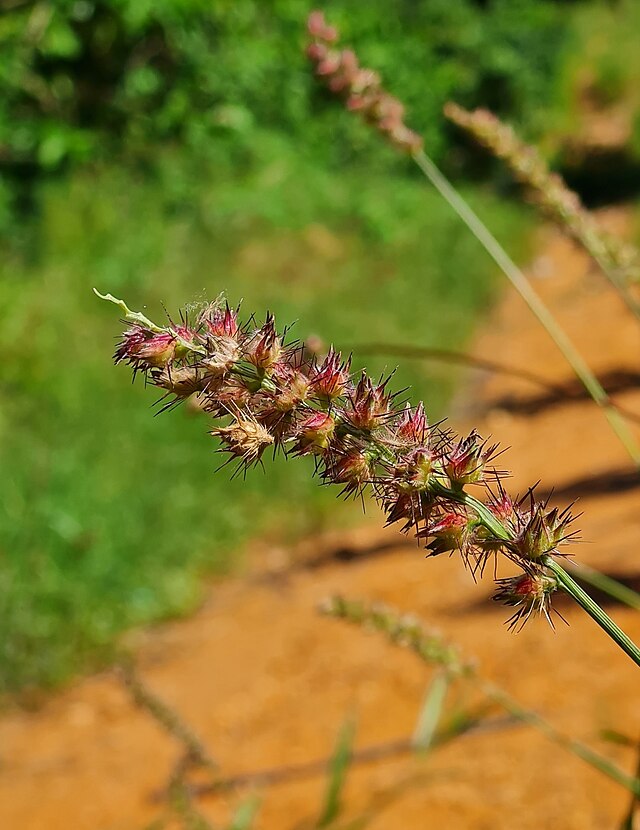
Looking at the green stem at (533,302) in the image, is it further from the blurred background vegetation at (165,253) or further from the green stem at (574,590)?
the blurred background vegetation at (165,253)

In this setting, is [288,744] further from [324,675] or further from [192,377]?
[192,377]

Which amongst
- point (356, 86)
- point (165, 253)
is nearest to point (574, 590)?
point (356, 86)

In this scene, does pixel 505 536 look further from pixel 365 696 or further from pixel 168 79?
pixel 168 79

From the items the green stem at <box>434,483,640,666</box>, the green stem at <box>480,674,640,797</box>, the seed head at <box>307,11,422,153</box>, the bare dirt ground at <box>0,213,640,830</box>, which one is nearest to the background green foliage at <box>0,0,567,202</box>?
the bare dirt ground at <box>0,213,640,830</box>

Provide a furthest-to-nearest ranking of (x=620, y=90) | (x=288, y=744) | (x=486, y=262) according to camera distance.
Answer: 1. (x=620, y=90)
2. (x=486, y=262)
3. (x=288, y=744)

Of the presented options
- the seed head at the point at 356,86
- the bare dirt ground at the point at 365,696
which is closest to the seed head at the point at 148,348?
the seed head at the point at 356,86

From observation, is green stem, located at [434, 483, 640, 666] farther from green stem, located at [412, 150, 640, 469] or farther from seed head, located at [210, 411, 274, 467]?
green stem, located at [412, 150, 640, 469]

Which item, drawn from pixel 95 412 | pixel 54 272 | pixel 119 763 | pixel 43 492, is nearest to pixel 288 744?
pixel 119 763
